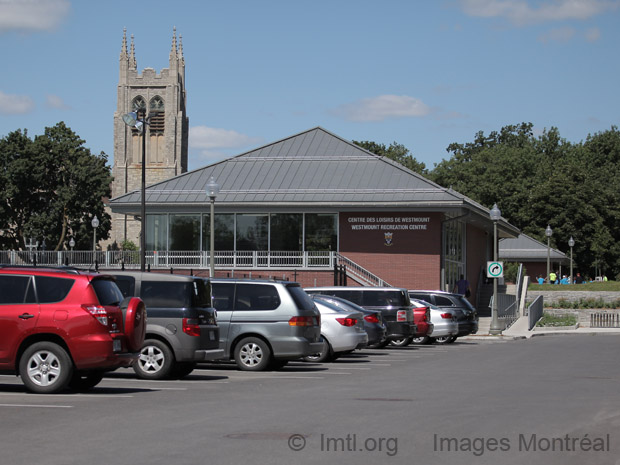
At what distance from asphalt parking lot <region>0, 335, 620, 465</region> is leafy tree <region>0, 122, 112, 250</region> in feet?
198

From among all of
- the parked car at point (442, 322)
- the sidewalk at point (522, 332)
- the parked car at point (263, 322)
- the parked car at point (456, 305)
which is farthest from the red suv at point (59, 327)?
the sidewalk at point (522, 332)

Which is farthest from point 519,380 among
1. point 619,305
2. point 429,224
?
point 619,305

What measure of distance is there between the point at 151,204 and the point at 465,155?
3237 inches

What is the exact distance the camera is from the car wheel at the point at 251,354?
60.2 feet

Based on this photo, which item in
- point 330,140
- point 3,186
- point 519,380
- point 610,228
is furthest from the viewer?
point 610,228

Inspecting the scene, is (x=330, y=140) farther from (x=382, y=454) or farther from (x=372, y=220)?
(x=382, y=454)

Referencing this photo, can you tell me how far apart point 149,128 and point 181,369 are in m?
89.9

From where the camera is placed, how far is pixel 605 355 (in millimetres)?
24953

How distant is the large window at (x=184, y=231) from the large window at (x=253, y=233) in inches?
90.3

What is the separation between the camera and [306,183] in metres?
47.1

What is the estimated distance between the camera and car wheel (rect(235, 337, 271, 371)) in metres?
18.3

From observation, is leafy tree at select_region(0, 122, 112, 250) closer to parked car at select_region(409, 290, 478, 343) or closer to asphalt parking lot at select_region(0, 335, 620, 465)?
parked car at select_region(409, 290, 478, 343)

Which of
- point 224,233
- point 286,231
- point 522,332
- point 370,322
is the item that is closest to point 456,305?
point 370,322

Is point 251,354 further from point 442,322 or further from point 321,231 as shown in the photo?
point 321,231
